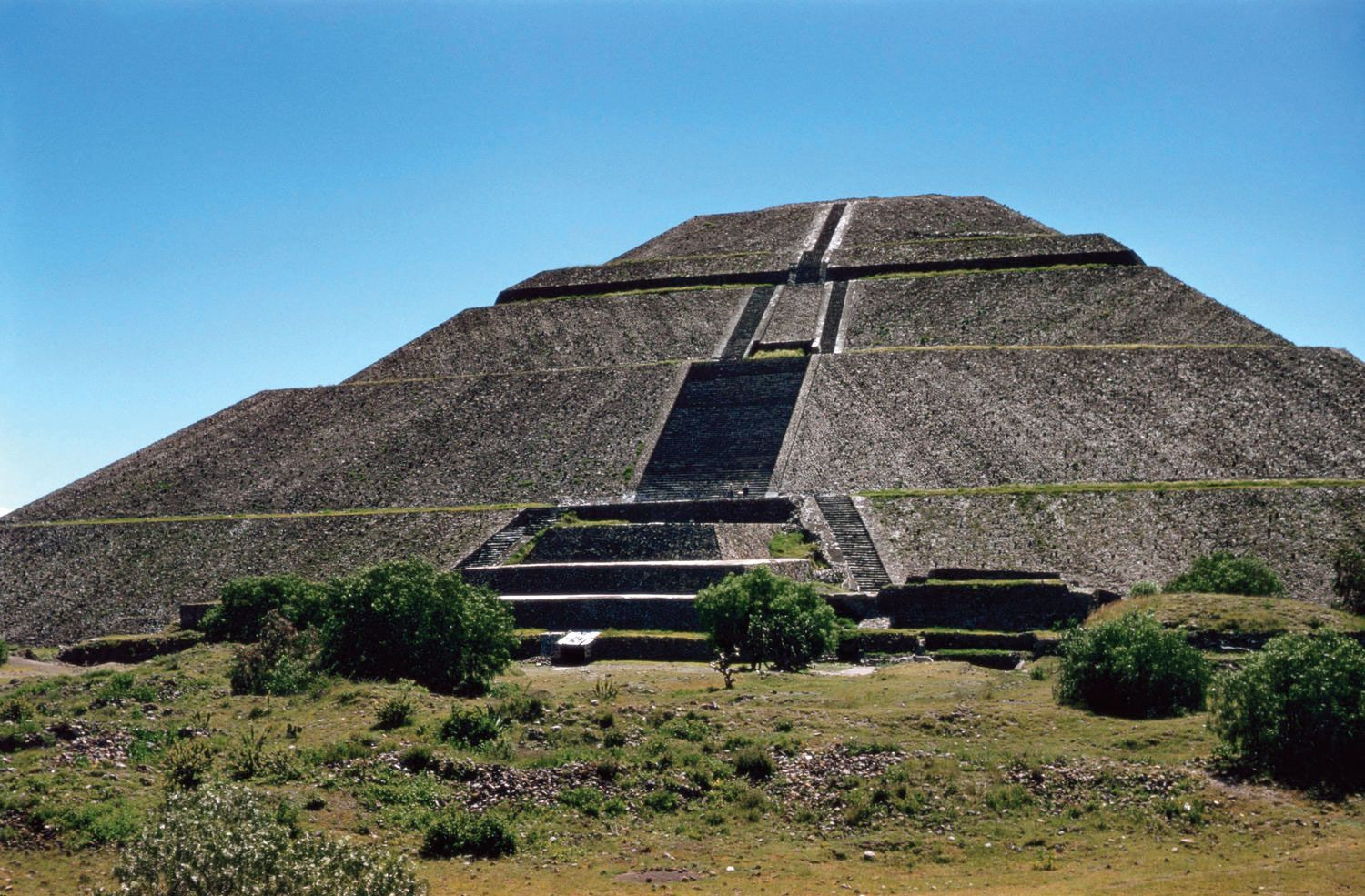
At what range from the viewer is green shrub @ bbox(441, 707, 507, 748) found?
19.4 m

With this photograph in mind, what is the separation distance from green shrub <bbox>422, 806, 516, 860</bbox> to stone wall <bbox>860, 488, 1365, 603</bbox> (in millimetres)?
21832

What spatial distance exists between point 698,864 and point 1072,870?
4.15m

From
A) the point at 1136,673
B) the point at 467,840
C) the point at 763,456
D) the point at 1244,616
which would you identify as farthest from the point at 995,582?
the point at 467,840

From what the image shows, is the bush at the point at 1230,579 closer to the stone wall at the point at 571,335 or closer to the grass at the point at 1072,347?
the grass at the point at 1072,347

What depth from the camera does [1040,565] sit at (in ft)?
123

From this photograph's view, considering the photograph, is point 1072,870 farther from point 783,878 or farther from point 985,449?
point 985,449

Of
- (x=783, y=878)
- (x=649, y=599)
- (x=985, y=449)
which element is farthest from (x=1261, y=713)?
(x=985, y=449)

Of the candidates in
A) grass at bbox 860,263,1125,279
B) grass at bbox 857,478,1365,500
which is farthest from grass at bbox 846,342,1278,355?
grass at bbox 857,478,1365,500

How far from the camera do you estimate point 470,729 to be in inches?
768

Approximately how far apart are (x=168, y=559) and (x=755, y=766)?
105ft

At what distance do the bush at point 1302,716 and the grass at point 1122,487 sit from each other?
80.1 feet

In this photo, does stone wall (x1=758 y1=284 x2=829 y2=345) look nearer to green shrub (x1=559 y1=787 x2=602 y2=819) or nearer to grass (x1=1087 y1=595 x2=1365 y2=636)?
grass (x1=1087 y1=595 x2=1365 y2=636)

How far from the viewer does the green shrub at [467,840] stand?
16.0m

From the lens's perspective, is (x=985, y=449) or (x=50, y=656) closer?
(x=50, y=656)
